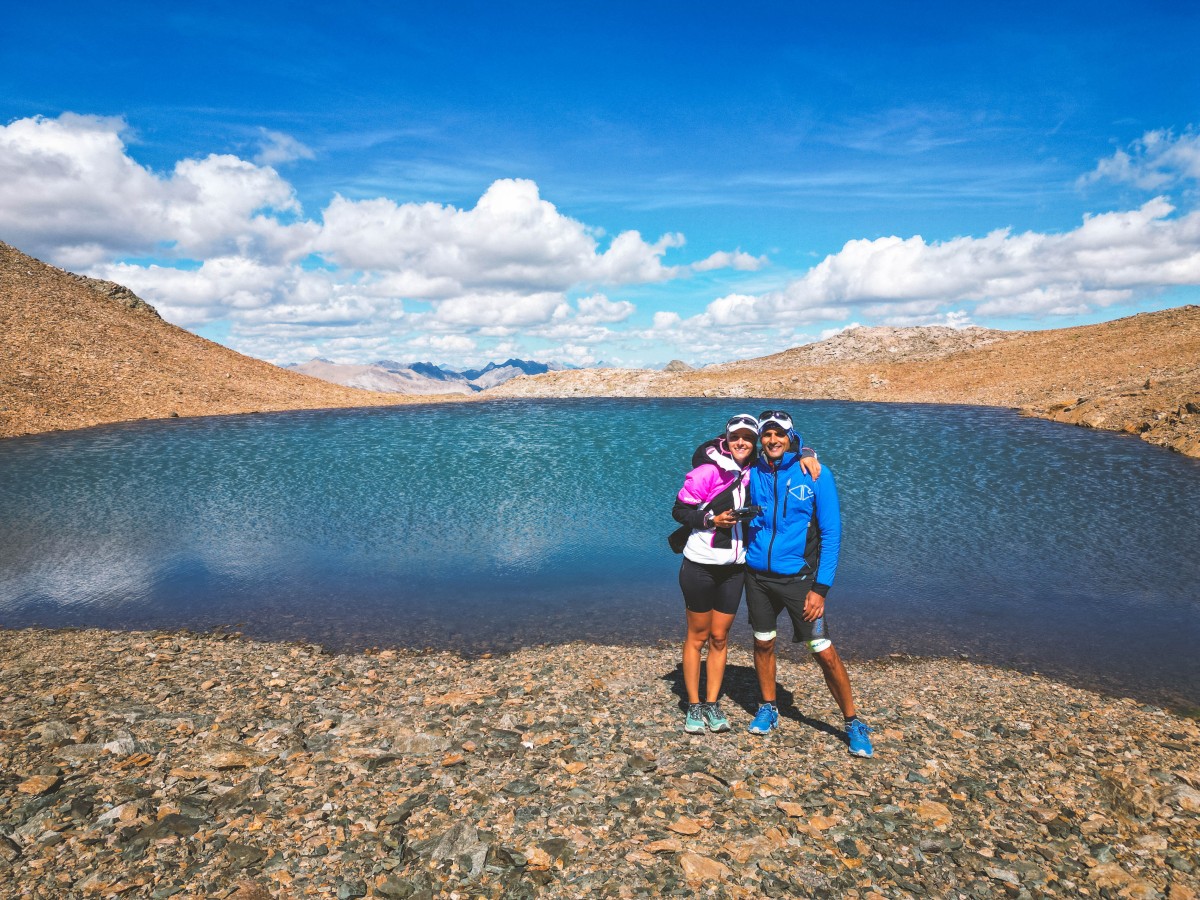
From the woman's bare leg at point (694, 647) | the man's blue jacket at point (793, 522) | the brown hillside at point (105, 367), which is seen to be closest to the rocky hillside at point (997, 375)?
the brown hillside at point (105, 367)

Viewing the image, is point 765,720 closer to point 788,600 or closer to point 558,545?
point 788,600

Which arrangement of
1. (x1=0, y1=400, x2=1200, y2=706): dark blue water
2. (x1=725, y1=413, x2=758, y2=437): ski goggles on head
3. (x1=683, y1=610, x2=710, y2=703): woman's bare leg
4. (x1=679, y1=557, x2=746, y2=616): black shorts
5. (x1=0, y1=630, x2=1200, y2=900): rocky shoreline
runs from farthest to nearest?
(x1=0, y1=400, x2=1200, y2=706): dark blue water → (x1=683, y1=610, x2=710, y2=703): woman's bare leg → (x1=679, y1=557, x2=746, y2=616): black shorts → (x1=725, y1=413, x2=758, y2=437): ski goggles on head → (x1=0, y1=630, x2=1200, y2=900): rocky shoreline

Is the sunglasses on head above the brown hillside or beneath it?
beneath

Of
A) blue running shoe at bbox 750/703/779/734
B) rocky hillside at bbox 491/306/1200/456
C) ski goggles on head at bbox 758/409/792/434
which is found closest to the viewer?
ski goggles on head at bbox 758/409/792/434

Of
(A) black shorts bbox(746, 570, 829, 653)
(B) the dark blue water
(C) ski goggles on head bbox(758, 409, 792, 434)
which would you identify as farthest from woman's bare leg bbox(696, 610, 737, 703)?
(B) the dark blue water

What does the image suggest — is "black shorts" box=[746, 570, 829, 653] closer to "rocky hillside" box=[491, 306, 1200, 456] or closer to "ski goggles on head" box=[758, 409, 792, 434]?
"ski goggles on head" box=[758, 409, 792, 434]

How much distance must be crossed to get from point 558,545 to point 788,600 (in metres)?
12.6

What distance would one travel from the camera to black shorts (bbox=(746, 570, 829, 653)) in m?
7.75

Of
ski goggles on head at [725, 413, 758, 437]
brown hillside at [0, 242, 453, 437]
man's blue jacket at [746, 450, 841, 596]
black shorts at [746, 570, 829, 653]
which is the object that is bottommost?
black shorts at [746, 570, 829, 653]

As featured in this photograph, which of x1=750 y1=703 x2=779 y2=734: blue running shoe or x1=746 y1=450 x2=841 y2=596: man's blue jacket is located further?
x1=750 y1=703 x2=779 y2=734: blue running shoe

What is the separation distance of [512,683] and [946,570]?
12.7 metres

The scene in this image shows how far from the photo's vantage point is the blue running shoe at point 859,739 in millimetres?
7839

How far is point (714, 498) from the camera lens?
306 inches

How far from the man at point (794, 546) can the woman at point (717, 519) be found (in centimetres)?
17
